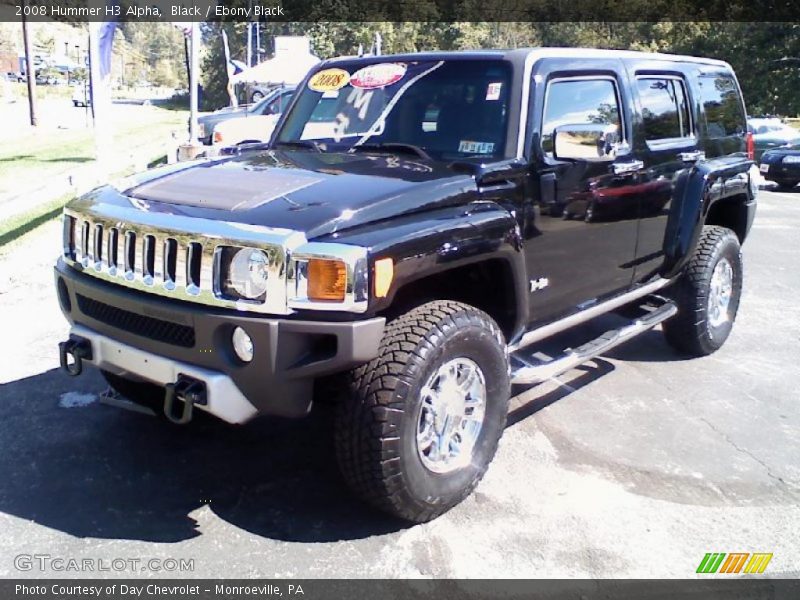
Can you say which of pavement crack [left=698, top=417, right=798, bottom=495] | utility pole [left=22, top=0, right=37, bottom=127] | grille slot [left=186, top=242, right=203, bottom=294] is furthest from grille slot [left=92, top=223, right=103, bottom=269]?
utility pole [left=22, top=0, right=37, bottom=127]

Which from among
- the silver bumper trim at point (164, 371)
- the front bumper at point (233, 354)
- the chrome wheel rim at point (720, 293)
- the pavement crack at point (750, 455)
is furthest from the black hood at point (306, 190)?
the chrome wheel rim at point (720, 293)

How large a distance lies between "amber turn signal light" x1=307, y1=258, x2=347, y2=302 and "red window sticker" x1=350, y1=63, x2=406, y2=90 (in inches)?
70.0

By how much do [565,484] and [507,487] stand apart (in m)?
0.29

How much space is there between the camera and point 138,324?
327 centimetres

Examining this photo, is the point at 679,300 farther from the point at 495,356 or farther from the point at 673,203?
the point at 495,356

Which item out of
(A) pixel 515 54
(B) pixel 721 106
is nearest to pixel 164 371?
(A) pixel 515 54

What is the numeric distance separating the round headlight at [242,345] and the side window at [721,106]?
402 centimetres

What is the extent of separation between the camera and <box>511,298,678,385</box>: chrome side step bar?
3.88 m

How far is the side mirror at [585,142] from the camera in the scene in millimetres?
3645

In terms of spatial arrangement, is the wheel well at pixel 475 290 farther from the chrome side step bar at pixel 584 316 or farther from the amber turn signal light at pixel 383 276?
the amber turn signal light at pixel 383 276

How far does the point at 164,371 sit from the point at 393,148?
5.67 ft

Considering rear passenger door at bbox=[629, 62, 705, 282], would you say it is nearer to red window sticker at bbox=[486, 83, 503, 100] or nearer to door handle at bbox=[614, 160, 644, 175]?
door handle at bbox=[614, 160, 644, 175]

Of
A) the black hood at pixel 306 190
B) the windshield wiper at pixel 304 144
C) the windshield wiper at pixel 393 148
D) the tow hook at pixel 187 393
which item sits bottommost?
the tow hook at pixel 187 393

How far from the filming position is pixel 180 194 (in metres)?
3.41
